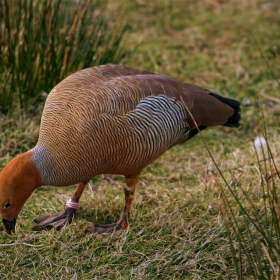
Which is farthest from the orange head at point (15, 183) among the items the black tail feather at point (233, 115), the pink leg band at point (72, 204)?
the black tail feather at point (233, 115)

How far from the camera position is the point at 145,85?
374cm

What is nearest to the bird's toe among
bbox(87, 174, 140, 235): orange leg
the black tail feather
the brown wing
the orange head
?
bbox(87, 174, 140, 235): orange leg

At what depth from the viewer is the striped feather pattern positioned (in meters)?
3.40

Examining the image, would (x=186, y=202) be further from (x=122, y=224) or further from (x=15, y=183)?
(x=15, y=183)

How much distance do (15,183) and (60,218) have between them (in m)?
0.69

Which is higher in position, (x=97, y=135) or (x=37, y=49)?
(x=97, y=135)

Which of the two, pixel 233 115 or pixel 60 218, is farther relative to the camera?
pixel 233 115

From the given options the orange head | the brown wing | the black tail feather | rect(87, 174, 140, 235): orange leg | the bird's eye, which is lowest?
rect(87, 174, 140, 235): orange leg

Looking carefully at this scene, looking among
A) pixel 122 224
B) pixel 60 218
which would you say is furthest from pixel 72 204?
pixel 122 224

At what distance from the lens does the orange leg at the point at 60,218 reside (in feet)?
12.3

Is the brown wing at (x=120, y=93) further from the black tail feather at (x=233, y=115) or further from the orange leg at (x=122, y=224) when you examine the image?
the orange leg at (x=122, y=224)

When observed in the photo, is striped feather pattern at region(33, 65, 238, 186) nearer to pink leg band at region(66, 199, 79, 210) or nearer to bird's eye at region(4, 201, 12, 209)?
bird's eye at region(4, 201, 12, 209)

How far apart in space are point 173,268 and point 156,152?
2.63 ft

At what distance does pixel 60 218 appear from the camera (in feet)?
12.7
